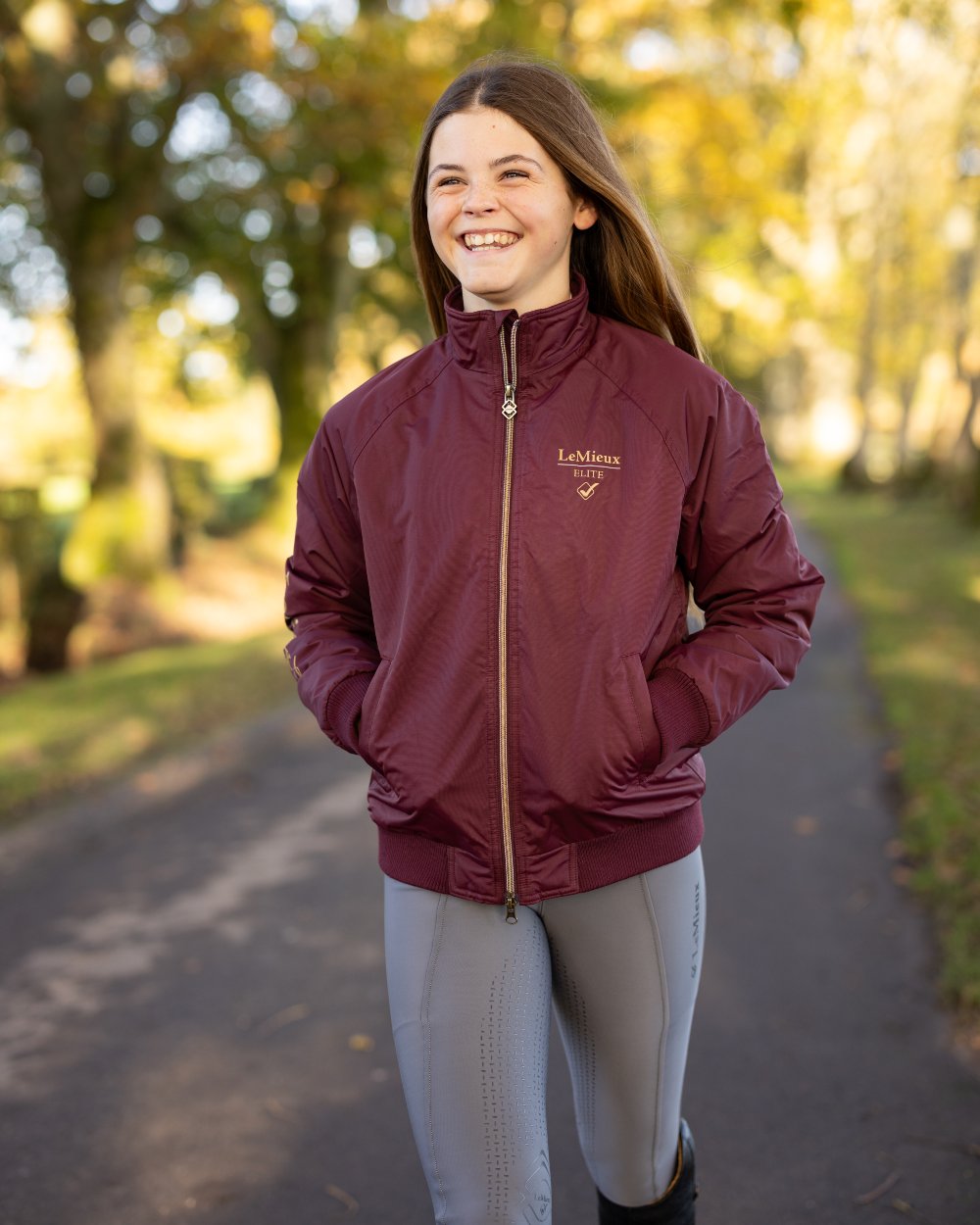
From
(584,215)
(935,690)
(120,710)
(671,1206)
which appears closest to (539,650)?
(584,215)

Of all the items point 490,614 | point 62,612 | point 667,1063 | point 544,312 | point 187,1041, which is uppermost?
point 544,312

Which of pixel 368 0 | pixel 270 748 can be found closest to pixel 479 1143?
pixel 270 748

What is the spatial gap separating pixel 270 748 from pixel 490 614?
6.66 metres

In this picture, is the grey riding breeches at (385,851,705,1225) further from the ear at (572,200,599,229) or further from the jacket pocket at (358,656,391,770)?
the ear at (572,200,599,229)

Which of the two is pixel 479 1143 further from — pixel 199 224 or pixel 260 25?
pixel 199 224

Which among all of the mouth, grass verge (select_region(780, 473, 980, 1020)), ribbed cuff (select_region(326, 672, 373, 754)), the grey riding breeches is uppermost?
the mouth

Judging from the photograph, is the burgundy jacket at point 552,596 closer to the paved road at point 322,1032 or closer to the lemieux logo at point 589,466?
the lemieux logo at point 589,466

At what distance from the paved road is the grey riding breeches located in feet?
3.48

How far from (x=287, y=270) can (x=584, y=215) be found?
775 inches

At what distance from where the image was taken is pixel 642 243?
8.34ft

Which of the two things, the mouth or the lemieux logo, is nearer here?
the lemieux logo

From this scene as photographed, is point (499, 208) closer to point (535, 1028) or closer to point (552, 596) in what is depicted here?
point (552, 596)

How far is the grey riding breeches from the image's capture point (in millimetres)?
2227

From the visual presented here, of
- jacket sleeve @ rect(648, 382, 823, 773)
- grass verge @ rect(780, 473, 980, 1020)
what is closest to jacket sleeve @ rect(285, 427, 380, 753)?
jacket sleeve @ rect(648, 382, 823, 773)
